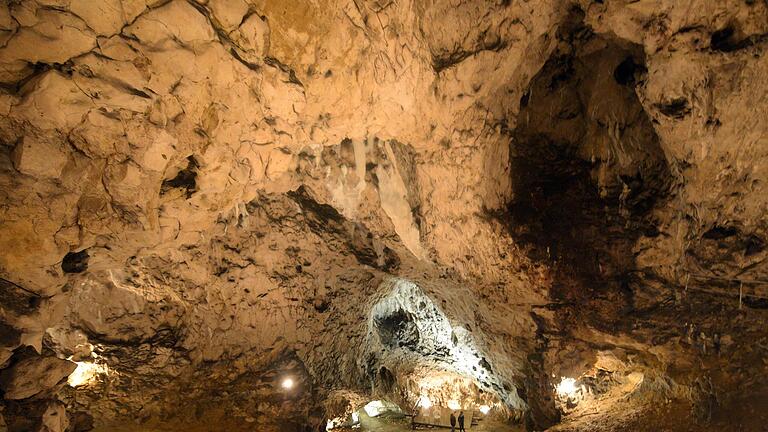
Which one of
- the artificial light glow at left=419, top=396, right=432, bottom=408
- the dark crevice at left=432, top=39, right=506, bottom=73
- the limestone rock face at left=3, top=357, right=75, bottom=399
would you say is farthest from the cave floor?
the dark crevice at left=432, top=39, right=506, bottom=73

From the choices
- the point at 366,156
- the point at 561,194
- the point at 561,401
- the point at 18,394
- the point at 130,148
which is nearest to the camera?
the point at 130,148

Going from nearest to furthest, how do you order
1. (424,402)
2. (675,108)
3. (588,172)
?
(675,108)
(588,172)
(424,402)

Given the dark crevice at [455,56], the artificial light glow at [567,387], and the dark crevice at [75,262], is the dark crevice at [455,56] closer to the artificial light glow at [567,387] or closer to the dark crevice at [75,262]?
the dark crevice at [75,262]

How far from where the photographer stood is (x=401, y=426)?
1016 centimetres

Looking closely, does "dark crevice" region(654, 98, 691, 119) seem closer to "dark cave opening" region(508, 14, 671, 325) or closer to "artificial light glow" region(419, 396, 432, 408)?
"dark cave opening" region(508, 14, 671, 325)

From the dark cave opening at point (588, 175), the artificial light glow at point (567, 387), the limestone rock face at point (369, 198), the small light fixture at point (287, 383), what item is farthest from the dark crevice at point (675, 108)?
the small light fixture at point (287, 383)

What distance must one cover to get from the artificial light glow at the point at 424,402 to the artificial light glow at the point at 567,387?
335 centimetres

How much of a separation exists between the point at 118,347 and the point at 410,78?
5923 mm

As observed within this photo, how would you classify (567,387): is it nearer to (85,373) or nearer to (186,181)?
(186,181)

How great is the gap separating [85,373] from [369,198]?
5183 mm

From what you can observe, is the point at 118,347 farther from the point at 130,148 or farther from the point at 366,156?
the point at 366,156

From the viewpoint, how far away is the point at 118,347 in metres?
6.33

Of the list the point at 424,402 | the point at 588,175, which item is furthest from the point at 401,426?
the point at 588,175

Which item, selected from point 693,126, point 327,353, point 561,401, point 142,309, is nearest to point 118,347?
point 142,309
